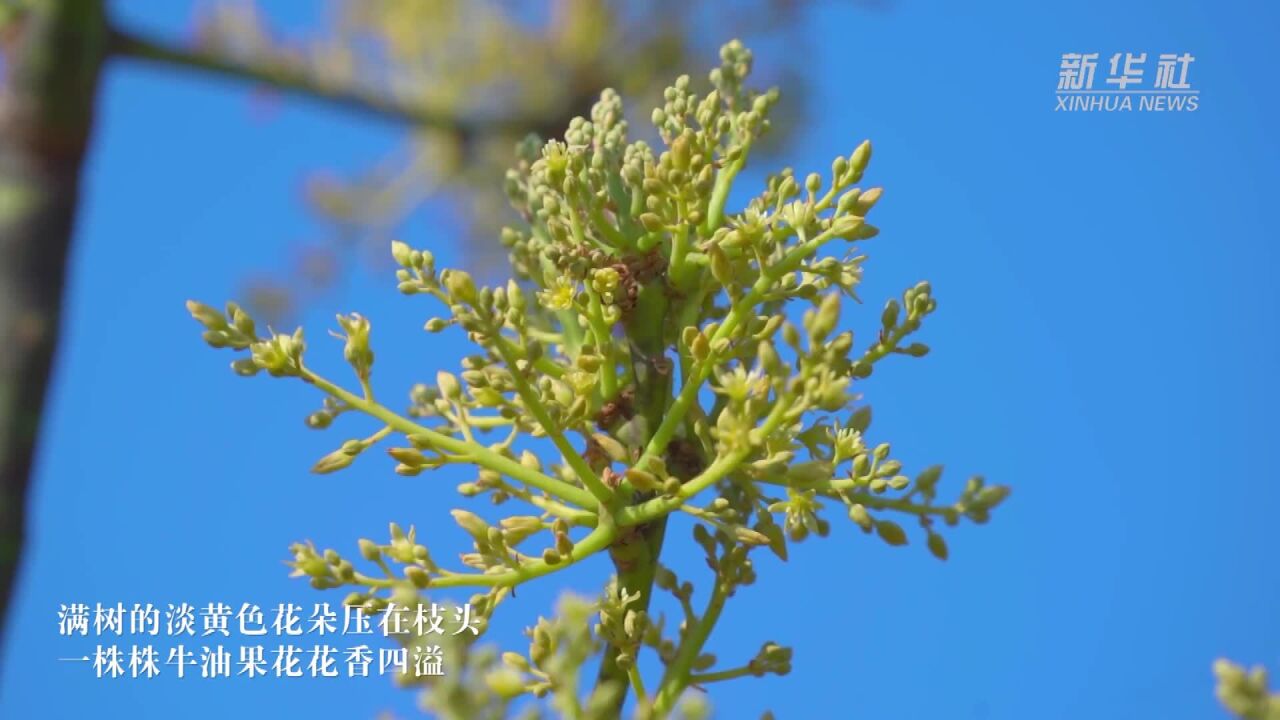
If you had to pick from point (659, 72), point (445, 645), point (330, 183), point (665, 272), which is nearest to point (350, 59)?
point (330, 183)

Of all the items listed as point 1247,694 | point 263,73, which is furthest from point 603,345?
point 1247,694

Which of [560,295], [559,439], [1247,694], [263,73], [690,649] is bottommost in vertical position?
[1247,694]

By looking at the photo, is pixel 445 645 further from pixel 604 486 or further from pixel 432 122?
pixel 432 122

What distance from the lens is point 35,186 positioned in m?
0.79

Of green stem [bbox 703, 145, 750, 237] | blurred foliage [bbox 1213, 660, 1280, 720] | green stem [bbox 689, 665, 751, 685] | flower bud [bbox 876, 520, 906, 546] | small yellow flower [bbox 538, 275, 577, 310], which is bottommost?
blurred foliage [bbox 1213, 660, 1280, 720]

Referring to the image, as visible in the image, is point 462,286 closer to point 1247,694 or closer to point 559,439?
point 559,439

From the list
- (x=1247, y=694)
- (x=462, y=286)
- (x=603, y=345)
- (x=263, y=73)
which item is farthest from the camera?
(x=263, y=73)

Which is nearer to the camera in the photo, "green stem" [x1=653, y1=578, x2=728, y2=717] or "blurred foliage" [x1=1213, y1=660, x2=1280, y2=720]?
"blurred foliage" [x1=1213, y1=660, x2=1280, y2=720]

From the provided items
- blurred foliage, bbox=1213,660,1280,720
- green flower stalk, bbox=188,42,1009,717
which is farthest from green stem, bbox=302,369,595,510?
blurred foliage, bbox=1213,660,1280,720

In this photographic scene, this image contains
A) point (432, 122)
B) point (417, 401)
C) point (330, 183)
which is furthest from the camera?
point (330, 183)

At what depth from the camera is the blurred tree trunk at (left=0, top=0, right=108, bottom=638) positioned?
0.75 meters

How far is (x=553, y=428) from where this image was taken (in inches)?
30.9

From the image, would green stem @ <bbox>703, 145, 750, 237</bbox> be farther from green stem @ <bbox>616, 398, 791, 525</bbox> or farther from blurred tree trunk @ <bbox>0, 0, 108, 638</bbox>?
blurred tree trunk @ <bbox>0, 0, 108, 638</bbox>

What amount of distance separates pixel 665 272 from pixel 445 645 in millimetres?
449
